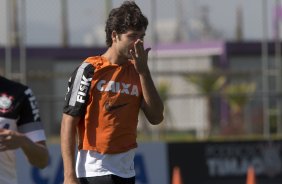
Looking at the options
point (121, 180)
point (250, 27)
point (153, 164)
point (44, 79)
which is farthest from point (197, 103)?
point (121, 180)

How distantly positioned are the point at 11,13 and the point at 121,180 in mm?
9205

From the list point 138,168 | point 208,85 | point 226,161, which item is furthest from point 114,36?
point 208,85

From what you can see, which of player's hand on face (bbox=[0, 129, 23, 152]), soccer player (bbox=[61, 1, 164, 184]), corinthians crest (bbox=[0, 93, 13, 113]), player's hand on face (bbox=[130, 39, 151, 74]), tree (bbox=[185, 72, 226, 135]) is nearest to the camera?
player's hand on face (bbox=[0, 129, 23, 152])

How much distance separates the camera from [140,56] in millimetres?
5965

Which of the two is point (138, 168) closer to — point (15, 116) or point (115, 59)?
point (115, 59)

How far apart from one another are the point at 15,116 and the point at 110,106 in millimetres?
681

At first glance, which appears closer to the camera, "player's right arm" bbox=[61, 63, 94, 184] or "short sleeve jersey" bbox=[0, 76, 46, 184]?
"short sleeve jersey" bbox=[0, 76, 46, 184]

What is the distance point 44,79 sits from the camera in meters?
16.2

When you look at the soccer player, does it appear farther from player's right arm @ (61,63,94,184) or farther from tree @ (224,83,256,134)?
tree @ (224,83,256,134)

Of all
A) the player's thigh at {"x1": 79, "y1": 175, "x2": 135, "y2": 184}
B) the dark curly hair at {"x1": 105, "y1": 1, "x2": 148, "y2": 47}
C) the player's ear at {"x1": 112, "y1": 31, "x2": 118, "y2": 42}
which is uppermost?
the dark curly hair at {"x1": 105, "y1": 1, "x2": 148, "y2": 47}

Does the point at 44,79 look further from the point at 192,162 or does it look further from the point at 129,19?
the point at 129,19

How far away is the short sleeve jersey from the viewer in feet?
18.6

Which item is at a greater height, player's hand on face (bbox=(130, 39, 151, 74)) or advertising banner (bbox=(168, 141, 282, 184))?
player's hand on face (bbox=(130, 39, 151, 74))

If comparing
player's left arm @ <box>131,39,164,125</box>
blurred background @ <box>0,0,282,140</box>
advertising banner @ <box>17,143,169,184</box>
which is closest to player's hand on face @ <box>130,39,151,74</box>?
player's left arm @ <box>131,39,164,125</box>
